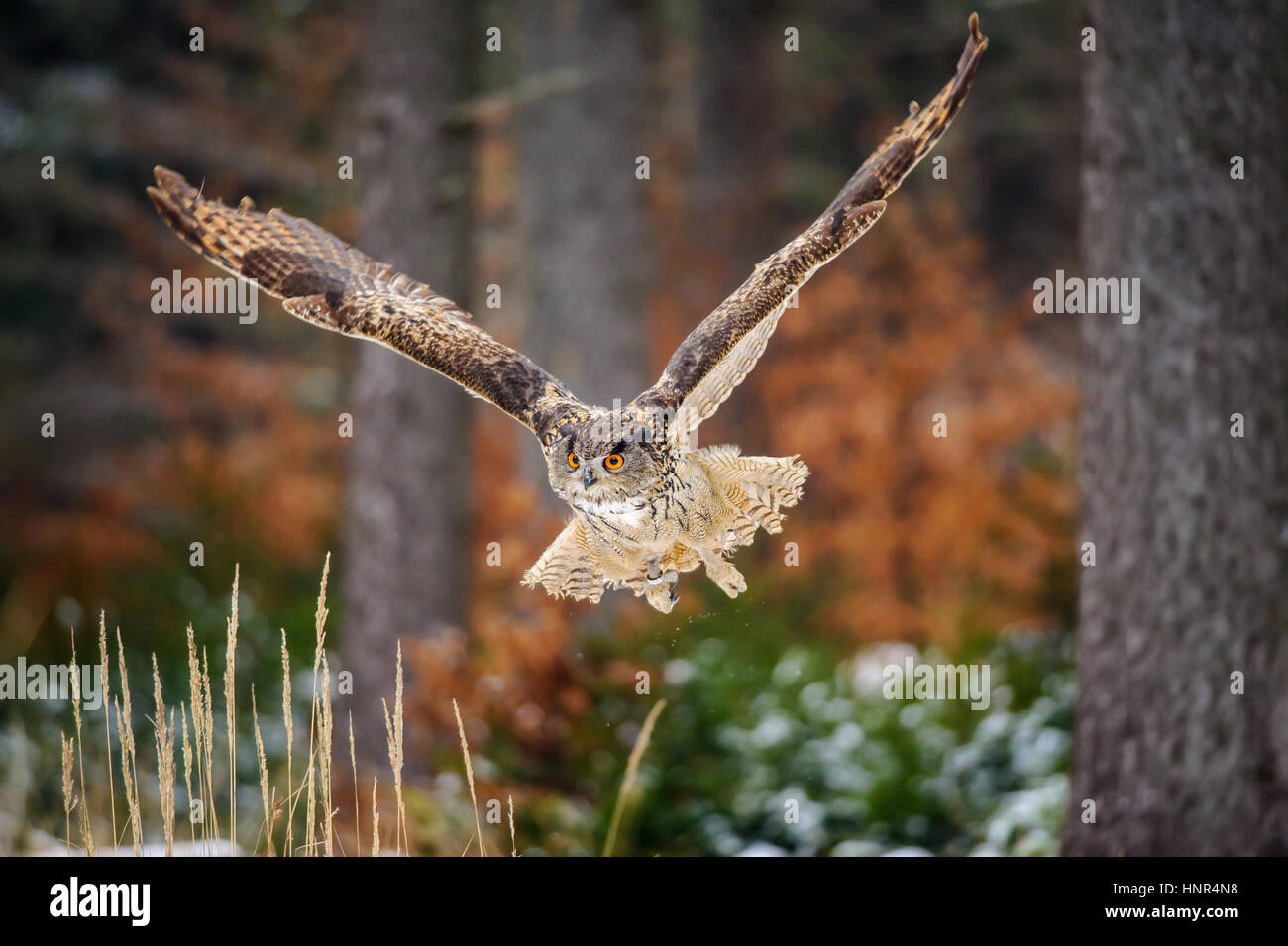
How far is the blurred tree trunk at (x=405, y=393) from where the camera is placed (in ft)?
21.5

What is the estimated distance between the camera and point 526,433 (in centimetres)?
902

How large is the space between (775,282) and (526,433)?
5.97 meters

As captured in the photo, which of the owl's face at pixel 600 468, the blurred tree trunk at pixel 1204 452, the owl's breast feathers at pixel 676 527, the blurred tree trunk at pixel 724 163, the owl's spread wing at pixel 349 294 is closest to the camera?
the owl's face at pixel 600 468

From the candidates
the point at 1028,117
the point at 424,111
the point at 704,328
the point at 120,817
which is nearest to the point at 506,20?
the point at 424,111

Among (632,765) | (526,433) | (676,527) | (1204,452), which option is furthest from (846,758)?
(526,433)

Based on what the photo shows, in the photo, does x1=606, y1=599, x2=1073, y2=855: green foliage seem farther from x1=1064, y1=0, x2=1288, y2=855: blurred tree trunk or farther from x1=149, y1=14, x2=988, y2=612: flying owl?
x1=149, y1=14, x2=988, y2=612: flying owl

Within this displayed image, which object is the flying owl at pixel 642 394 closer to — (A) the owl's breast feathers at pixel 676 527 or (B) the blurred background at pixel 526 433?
(A) the owl's breast feathers at pixel 676 527

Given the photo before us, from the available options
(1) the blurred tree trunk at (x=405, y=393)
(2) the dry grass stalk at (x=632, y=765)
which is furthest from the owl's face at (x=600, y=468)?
(1) the blurred tree trunk at (x=405, y=393)

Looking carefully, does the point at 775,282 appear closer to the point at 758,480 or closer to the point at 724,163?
the point at 758,480

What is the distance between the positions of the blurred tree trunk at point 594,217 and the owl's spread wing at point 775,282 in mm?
4523

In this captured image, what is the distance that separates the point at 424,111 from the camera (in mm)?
6559

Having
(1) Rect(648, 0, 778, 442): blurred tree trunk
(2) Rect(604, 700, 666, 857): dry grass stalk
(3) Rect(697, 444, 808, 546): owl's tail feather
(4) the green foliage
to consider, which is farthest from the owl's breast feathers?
(1) Rect(648, 0, 778, 442): blurred tree trunk

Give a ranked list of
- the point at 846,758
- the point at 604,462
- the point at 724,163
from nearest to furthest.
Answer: the point at 604,462 → the point at 846,758 → the point at 724,163

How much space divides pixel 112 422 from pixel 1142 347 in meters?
9.28
